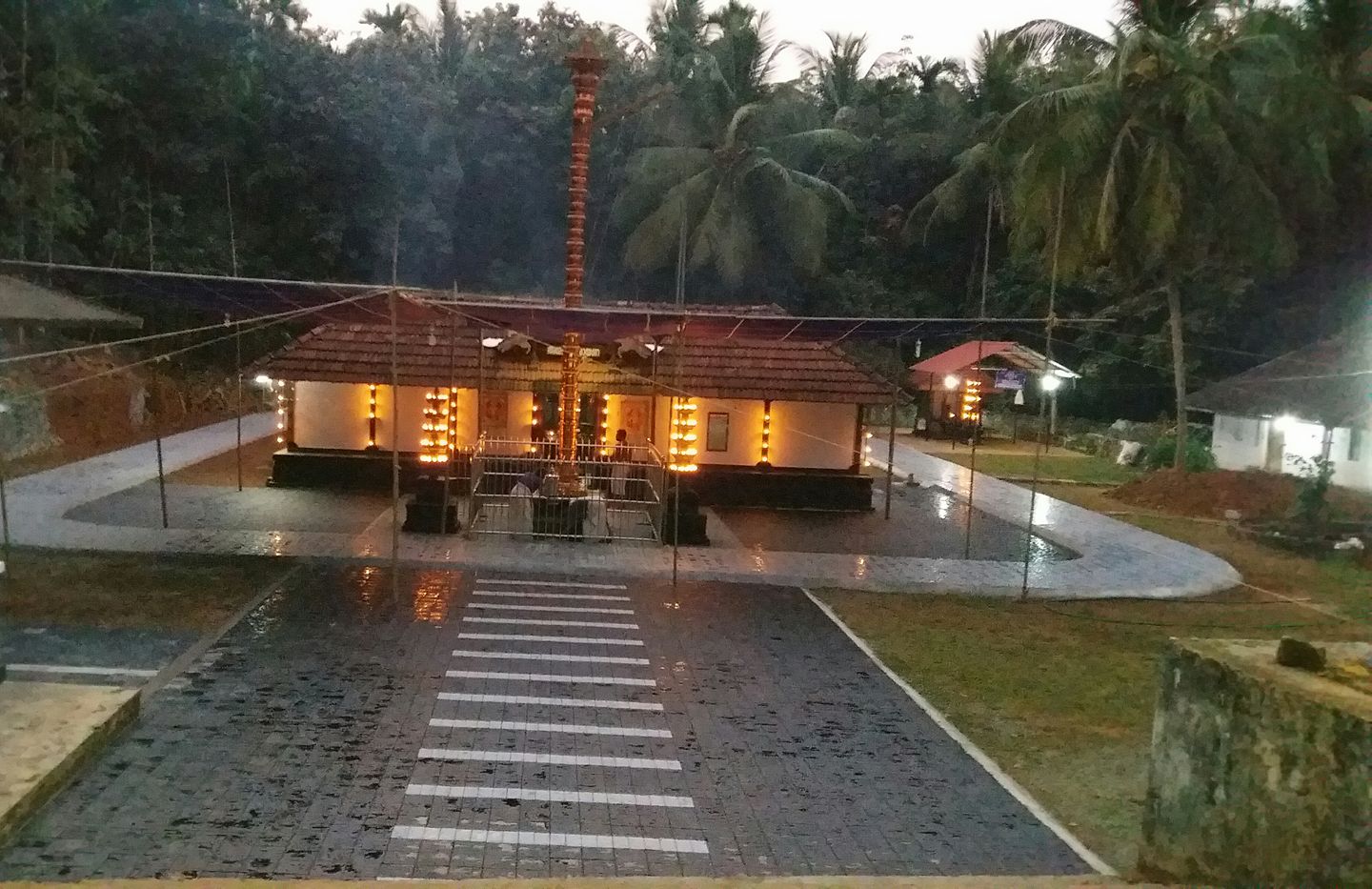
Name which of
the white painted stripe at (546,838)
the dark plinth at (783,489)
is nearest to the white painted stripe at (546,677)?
the white painted stripe at (546,838)

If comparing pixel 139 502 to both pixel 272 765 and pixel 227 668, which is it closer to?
pixel 227 668

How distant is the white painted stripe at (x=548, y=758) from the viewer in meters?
7.36

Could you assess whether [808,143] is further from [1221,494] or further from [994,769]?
[994,769]

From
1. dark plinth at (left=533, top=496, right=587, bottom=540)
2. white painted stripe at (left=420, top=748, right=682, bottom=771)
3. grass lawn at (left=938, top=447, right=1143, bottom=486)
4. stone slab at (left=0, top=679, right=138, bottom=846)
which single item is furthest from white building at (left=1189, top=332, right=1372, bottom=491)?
stone slab at (left=0, top=679, right=138, bottom=846)

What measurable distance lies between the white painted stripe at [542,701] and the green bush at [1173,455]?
20.2 m

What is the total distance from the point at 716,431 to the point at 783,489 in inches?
68.4

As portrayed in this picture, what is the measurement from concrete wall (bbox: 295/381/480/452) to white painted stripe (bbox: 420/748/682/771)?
1359 cm

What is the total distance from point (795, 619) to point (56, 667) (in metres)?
7.19

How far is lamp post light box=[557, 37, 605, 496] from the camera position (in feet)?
53.2

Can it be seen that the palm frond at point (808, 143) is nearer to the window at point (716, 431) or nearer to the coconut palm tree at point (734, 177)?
the coconut palm tree at point (734, 177)

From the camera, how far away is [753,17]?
37.0 m

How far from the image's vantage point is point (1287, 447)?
82.3ft

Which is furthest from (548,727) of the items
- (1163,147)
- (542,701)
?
(1163,147)

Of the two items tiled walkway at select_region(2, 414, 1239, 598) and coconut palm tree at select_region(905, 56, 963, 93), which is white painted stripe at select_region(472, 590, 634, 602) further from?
coconut palm tree at select_region(905, 56, 963, 93)
